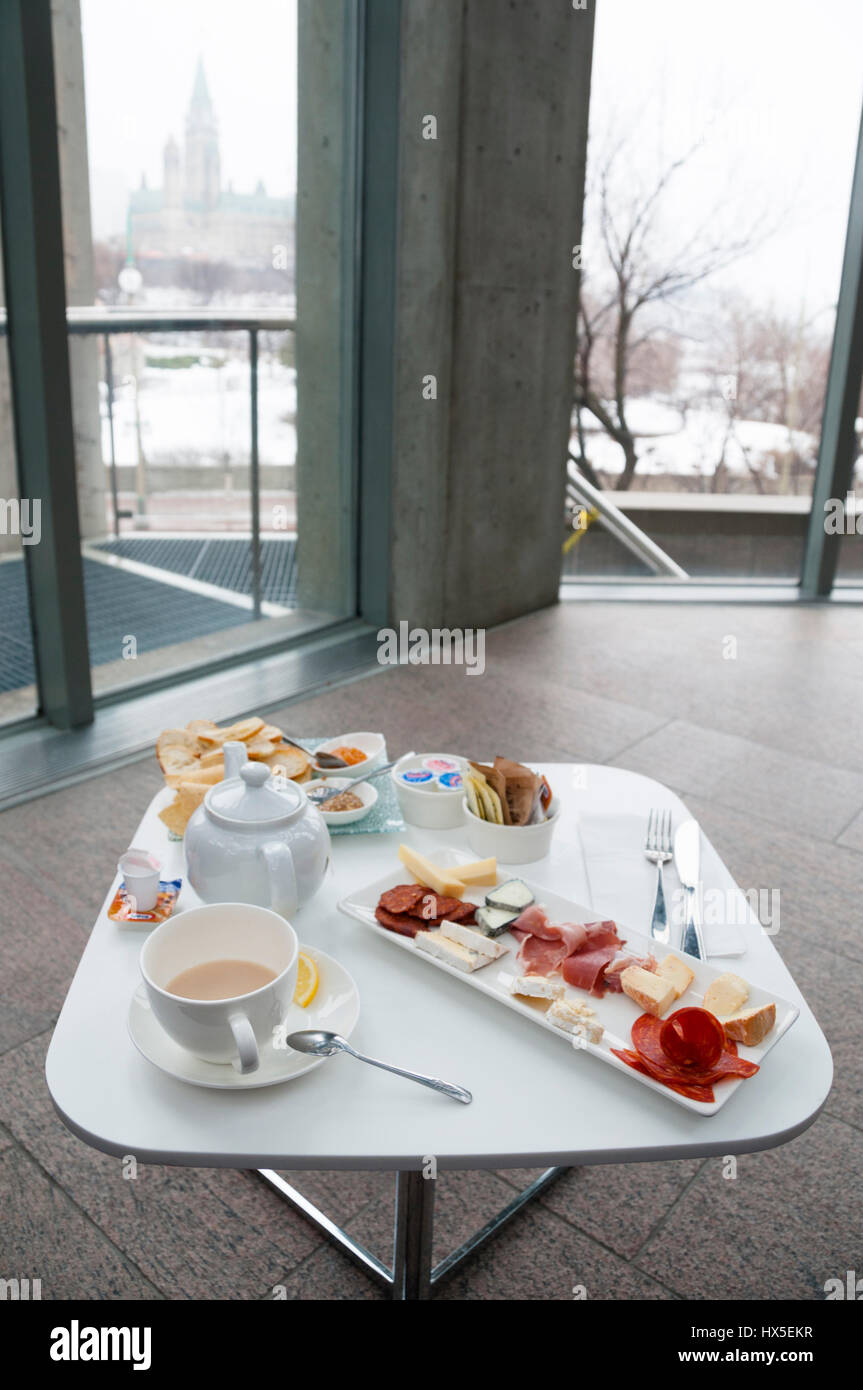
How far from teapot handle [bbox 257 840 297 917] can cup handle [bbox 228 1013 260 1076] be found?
0.68ft

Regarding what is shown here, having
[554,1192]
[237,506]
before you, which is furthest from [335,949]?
[237,506]

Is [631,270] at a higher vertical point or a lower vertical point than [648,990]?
higher

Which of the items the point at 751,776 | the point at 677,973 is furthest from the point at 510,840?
the point at 751,776

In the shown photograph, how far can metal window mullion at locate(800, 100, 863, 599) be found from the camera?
3984 mm

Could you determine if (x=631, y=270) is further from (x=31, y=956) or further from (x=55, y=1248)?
(x=55, y=1248)

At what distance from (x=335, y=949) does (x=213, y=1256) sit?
1.82 feet

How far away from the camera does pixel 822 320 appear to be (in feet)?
13.5

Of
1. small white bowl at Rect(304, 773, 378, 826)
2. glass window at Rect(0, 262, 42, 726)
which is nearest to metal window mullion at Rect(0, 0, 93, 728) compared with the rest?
glass window at Rect(0, 262, 42, 726)

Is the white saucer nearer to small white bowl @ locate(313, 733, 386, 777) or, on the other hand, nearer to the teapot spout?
the teapot spout

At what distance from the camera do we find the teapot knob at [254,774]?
3.86 ft

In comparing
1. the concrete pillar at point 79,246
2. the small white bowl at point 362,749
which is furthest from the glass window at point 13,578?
the small white bowl at point 362,749

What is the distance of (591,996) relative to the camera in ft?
3.63

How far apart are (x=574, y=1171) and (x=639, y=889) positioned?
551mm

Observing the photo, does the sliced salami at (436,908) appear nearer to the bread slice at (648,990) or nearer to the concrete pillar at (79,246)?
the bread slice at (648,990)
